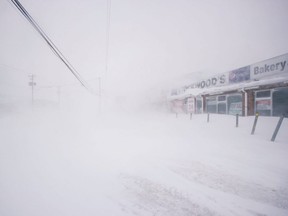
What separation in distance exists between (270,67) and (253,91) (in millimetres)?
2298

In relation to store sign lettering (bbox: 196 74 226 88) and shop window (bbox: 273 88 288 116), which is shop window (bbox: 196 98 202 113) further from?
shop window (bbox: 273 88 288 116)

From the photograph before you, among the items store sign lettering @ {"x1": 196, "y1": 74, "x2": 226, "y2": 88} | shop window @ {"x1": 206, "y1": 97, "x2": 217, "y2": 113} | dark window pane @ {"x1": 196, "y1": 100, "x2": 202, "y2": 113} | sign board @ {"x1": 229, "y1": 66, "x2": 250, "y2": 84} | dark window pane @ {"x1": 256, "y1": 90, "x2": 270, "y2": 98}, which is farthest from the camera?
dark window pane @ {"x1": 196, "y1": 100, "x2": 202, "y2": 113}

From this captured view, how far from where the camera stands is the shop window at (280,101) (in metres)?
13.3

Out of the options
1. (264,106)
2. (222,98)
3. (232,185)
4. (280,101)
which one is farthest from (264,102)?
(232,185)

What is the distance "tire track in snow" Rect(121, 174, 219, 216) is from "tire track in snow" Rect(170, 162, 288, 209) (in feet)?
2.98

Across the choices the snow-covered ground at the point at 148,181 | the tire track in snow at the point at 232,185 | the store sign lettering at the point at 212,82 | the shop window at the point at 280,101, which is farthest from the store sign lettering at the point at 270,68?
the tire track in snow at the point at 232,185

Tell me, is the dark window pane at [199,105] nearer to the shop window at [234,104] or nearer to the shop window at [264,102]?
the shop window at [234,104]

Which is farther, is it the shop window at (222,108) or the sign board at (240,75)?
the shop window at (222,108)

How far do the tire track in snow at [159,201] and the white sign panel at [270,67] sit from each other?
1489 cm

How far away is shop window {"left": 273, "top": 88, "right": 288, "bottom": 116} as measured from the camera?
1334 cm

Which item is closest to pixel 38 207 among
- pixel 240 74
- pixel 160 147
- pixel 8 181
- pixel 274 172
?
pixel 8 181

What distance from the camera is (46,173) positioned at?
5.13 m

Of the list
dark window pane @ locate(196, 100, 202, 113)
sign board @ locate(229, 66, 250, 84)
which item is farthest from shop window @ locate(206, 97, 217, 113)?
sign board @ locate(229, 66, 250, 84)

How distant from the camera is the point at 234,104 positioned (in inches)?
703
